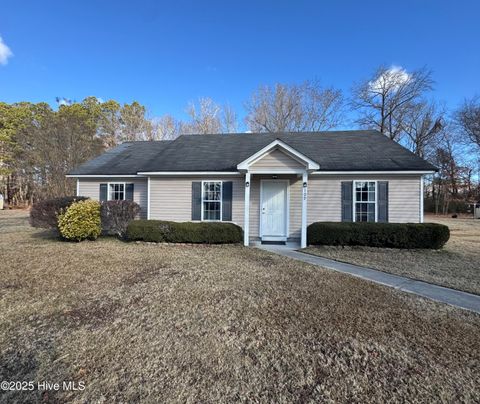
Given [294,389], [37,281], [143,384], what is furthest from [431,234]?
[37,281]

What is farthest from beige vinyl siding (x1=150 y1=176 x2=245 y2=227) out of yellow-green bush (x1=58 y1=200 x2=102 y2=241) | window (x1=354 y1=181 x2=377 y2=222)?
window (x1=354 y1=181 x2=377 y2=222)

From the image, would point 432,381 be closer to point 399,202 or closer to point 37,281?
point 37,281

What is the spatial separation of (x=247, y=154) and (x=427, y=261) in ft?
25.4

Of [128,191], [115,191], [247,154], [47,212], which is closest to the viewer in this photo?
[47,212]

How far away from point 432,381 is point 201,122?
28192 millimetres

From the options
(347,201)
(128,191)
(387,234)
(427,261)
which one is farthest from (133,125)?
(427,261)

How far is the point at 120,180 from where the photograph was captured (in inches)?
490

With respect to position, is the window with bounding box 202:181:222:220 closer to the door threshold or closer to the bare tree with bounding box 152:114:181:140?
the door threshold

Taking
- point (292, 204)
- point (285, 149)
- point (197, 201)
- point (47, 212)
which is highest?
point (285, 149)

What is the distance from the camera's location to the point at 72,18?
11.6m

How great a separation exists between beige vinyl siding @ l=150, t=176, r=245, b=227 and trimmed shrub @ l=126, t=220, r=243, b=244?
1335 millimetres

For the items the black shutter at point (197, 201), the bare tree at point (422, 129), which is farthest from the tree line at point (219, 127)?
the black shutter at point (197, 201)

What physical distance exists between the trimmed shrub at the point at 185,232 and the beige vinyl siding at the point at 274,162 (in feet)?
7.92

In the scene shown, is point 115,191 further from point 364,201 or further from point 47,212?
point 364,201
